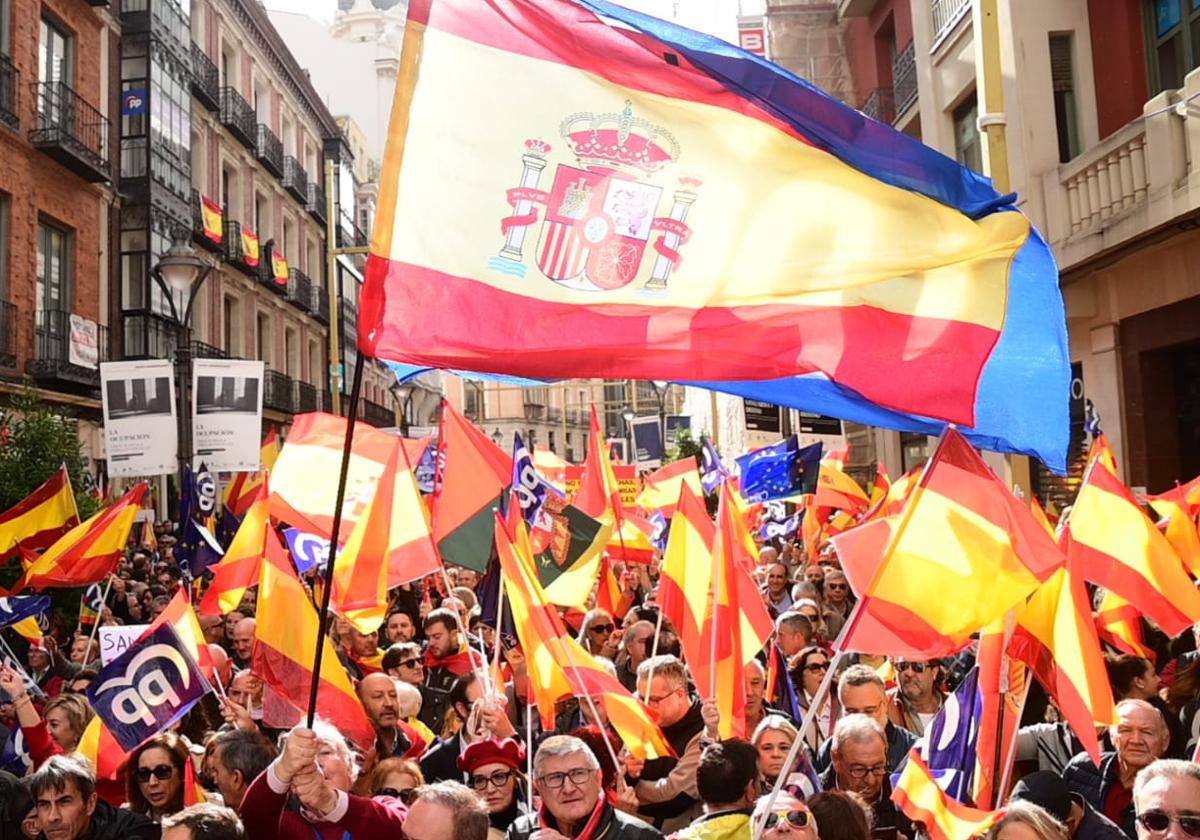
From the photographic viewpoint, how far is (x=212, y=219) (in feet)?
103

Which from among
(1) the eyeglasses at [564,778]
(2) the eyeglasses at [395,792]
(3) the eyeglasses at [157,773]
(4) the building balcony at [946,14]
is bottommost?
(2) the eyeglasses at [395,792]

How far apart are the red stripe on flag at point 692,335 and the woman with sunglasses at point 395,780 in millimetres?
1842

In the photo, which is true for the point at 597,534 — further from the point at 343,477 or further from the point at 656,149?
the point at 343,477

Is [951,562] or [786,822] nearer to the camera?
[786,822]

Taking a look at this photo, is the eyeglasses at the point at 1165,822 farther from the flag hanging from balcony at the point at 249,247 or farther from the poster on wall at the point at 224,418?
the flag hanging from balcony at the point at 249,247

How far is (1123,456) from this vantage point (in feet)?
46.0

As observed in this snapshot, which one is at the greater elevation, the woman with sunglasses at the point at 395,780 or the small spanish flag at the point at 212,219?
the small spanish flag at the point at 212,219

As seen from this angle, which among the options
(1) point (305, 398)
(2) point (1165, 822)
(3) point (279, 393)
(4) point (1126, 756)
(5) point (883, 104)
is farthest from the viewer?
(1) point (305, 398)

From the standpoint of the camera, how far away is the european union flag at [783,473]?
46.4 feet

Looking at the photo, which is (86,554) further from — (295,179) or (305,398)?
(295,179)

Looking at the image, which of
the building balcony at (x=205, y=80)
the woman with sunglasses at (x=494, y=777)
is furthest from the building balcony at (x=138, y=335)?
the woman with sunglasses at (x=494, y=777)

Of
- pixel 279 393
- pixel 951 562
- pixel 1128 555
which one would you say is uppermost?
pixel 279 393

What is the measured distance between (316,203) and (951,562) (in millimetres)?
41883

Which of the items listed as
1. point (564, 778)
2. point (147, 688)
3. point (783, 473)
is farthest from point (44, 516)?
point (564, 778)
